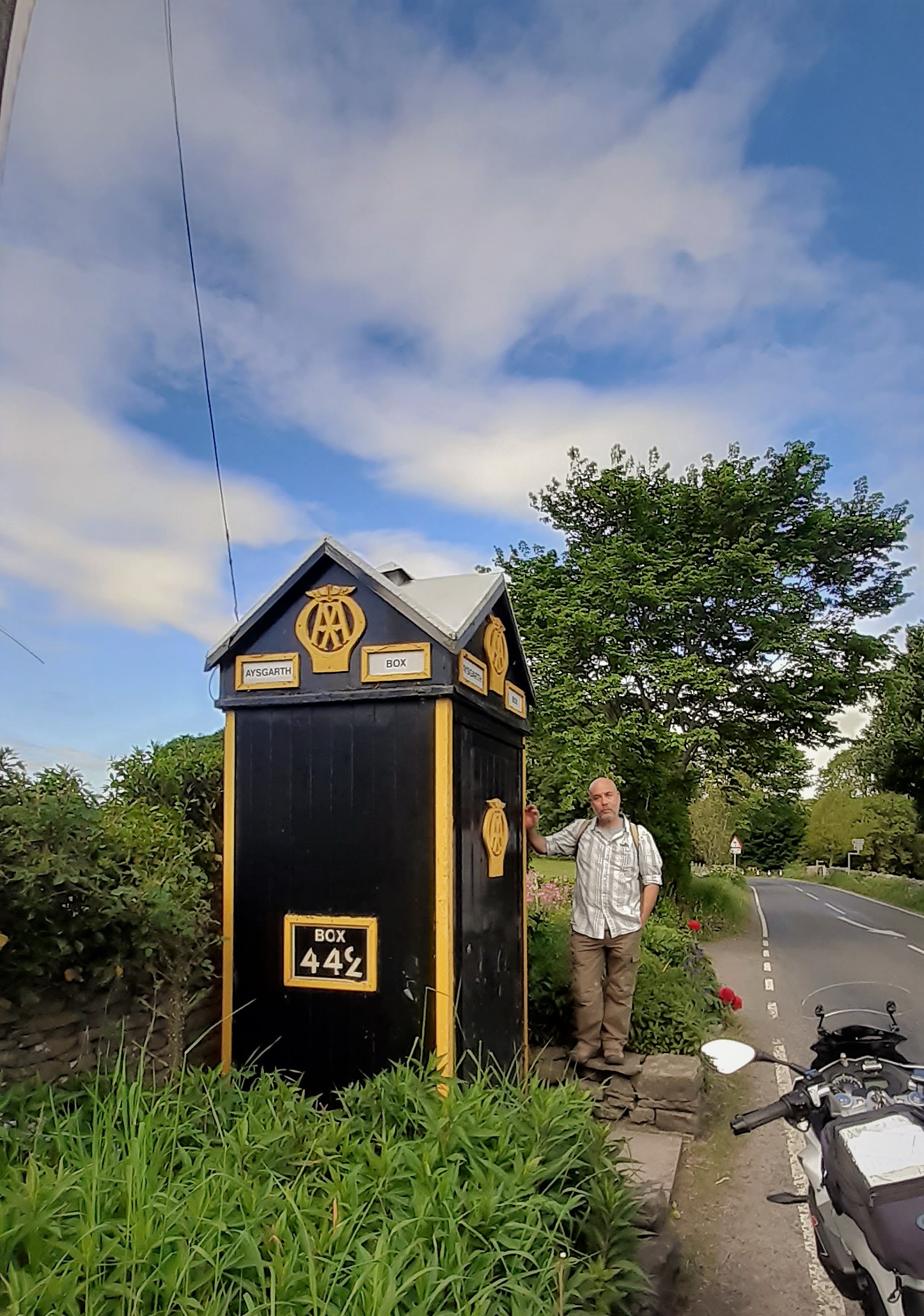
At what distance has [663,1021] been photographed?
6590mm

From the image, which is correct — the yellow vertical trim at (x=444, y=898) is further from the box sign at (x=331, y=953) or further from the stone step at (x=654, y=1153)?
the stone step at (x=654, y=1153)

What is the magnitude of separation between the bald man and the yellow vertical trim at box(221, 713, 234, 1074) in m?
2.05

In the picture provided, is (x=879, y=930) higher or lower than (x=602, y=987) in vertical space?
lower

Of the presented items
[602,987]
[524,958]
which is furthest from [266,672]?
[602,987]

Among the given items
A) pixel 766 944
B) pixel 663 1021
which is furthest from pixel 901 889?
pixel 663 1021

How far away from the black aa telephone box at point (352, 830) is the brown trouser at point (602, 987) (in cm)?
127

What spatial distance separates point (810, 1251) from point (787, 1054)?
12.1ft

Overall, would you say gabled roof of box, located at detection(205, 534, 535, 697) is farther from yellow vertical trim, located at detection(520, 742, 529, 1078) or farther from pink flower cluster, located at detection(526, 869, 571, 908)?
pink flower cluster, located at detection(526, 869, 571, 908)

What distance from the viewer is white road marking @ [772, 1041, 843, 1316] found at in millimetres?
3824

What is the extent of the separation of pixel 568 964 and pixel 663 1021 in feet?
2.54

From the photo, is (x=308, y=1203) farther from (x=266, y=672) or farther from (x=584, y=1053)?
(x=584, y=1053)

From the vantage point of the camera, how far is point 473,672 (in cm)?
484

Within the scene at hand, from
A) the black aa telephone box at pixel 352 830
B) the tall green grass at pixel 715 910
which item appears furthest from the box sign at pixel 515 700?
the tall green grass at pixel 715 910

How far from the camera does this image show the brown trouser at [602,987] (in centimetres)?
605
